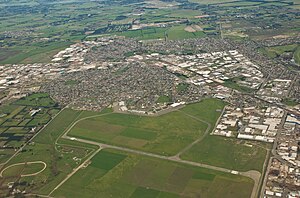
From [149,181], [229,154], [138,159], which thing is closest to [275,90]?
[229,154]

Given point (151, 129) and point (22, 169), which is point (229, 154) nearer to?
point (151, 129)

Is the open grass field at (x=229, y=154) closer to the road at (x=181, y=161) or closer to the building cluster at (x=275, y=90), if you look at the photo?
the road at (x=181, y=161)

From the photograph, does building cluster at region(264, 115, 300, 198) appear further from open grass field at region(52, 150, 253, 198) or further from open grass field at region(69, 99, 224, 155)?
open grass field at region(69, 99, 224, 155)

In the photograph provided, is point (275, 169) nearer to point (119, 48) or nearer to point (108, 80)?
point (108, 80)

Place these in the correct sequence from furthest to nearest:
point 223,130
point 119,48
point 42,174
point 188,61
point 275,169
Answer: point 119,48 < point 188,61 < point 223,130 < point 42,174 < point 275,169

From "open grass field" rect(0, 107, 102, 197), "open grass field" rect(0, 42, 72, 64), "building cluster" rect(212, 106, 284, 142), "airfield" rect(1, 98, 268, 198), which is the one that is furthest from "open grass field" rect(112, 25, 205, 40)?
"open grass field" rect(0, 107, 102, 197)

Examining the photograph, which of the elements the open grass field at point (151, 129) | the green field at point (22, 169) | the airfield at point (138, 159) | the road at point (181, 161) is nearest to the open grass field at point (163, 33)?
the open grass field at point (151, 129)

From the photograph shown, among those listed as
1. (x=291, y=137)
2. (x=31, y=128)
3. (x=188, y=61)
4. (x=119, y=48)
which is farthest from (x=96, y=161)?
(x=119, y=48)
